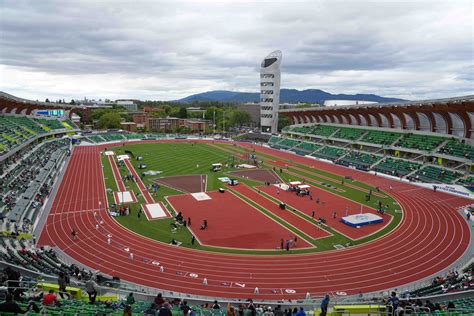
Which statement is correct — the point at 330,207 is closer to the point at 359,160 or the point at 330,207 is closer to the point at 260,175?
the point at 260,175

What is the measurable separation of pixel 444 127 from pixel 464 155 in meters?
9.69

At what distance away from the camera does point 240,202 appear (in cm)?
3475

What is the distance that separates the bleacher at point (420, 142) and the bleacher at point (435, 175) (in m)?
5.29

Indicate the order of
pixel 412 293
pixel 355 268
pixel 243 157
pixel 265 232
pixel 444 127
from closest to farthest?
pixel 412 293
pixel 355 268
pixel 265 232
pixel 444 127
pixel 243 157

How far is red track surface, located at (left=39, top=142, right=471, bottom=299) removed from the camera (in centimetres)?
1934

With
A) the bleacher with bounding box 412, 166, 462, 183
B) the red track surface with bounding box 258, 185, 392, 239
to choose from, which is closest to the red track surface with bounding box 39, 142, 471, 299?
the red track surface with bounding box 258, 185, 392, 239

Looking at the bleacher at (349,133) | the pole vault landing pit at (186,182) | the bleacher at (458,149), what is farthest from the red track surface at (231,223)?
the bleacher at (349,133)

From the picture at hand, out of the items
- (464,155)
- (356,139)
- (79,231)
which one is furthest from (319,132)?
(79,231)

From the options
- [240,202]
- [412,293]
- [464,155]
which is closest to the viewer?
[412,293]

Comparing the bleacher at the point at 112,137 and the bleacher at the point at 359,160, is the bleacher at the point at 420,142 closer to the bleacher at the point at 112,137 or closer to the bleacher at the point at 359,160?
the bleacher at the point at 359,160

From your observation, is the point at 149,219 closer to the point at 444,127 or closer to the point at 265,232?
the point at 265,232

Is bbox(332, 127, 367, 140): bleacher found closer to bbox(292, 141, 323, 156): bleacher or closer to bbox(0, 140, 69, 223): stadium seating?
bbox(292, 141, 323, 156): bleacher

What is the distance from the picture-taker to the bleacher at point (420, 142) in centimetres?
5059

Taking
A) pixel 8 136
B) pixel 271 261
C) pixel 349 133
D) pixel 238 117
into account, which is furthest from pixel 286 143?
pixel 271 261
